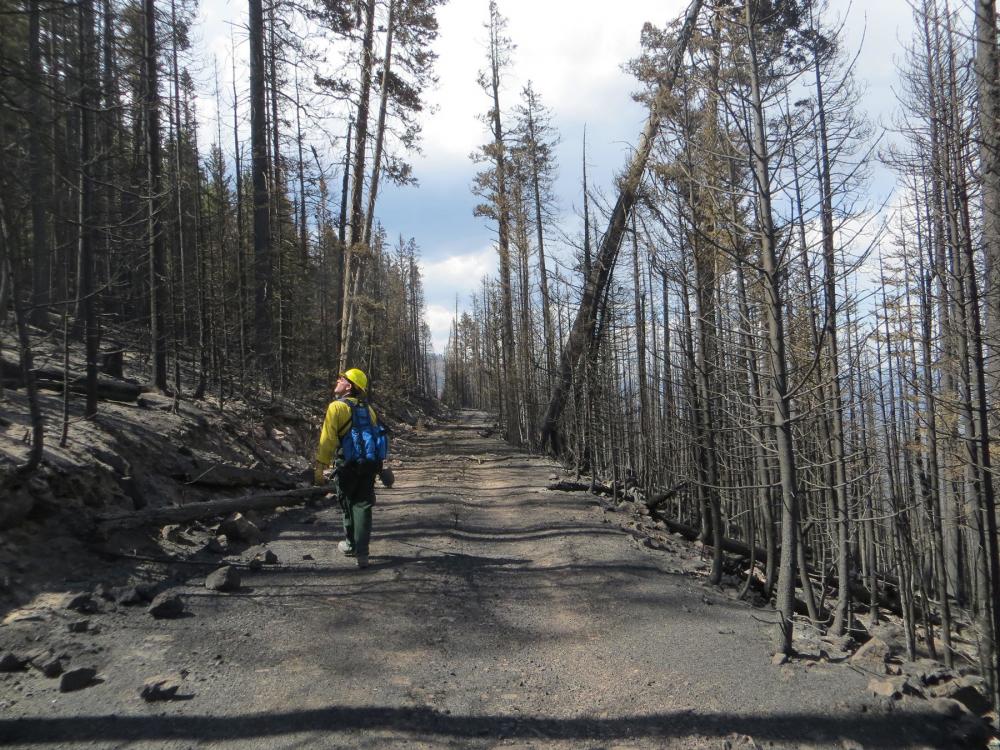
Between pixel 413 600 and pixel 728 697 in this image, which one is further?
pixel 413 600

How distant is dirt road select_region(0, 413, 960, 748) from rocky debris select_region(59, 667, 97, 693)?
0.22ft

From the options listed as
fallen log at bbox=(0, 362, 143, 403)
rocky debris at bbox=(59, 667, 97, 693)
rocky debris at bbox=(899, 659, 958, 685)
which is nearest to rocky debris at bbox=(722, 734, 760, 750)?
rocky debris at bbox=(899, 659, 958, 685)

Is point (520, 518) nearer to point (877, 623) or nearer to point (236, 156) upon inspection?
point (877, 623)

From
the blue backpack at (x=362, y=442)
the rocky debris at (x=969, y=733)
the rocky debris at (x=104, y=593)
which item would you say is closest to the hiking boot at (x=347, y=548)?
→ the blue backpack at (x=362, y=442)

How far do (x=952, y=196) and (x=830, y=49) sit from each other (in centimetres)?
393

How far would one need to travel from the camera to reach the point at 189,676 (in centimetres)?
372

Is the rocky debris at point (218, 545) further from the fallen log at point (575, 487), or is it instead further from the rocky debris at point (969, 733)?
the fallen log at point (575, 487)

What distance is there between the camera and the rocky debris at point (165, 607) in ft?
15.0

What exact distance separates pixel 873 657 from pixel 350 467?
465cm

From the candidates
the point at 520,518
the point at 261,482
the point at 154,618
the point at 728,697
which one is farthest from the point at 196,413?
the point at 728,697

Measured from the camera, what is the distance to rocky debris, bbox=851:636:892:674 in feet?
13.8

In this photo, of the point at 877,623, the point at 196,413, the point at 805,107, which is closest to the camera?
the point at 805,107

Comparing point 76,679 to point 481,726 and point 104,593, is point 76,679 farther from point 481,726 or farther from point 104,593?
point 481,726

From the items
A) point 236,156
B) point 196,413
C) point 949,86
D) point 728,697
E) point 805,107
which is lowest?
point 728,697
